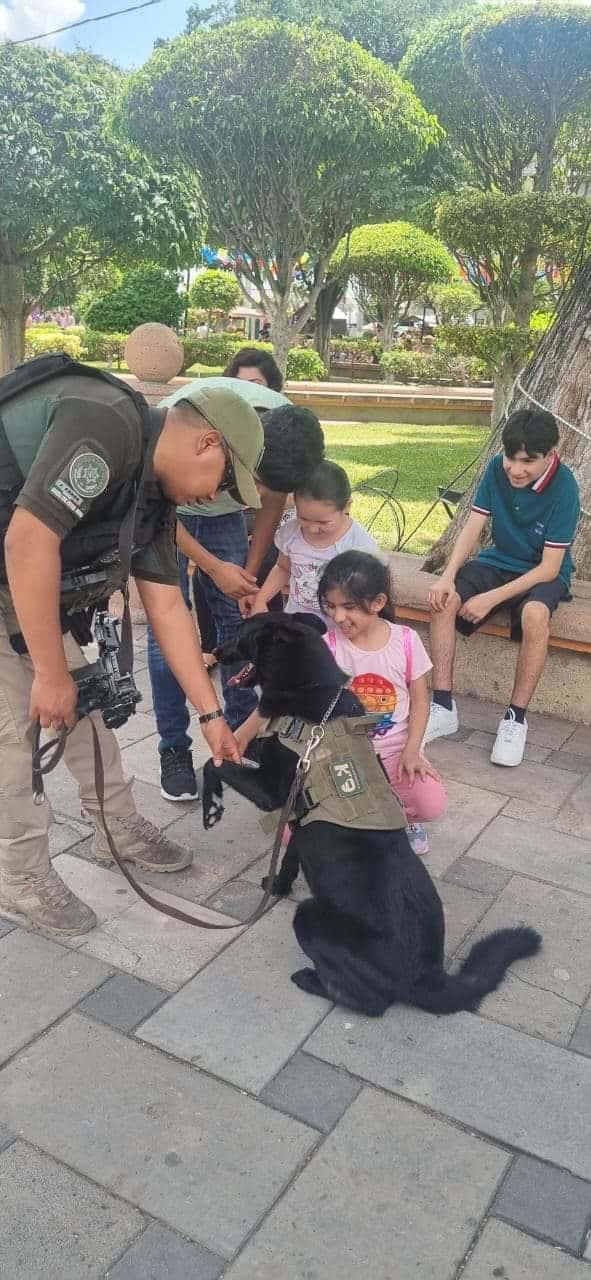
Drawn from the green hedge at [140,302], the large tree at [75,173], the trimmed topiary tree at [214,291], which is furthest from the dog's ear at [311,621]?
the trimmed topiary tree at [214,291]

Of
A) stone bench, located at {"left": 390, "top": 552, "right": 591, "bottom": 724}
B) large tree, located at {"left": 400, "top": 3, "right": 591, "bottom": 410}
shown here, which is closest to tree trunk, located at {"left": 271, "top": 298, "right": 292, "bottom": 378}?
large tree, located at {"left": 400, "top": 3, "right": 591, "bottom": 410}

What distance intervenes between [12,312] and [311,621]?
1972 centimetres

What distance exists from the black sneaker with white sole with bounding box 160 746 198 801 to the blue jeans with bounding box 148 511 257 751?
3cm

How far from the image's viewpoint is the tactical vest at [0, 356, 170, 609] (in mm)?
2166

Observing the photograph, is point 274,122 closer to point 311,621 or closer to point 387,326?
point 387,326

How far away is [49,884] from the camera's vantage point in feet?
9.00

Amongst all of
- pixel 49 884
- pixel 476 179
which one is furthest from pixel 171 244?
pixel 49 884

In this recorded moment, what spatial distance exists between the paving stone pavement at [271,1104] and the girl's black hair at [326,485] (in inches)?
48.7

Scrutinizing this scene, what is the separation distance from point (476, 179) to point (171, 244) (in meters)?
9.24

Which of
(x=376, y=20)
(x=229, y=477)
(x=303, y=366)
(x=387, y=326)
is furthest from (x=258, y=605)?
(x=376, y=20)

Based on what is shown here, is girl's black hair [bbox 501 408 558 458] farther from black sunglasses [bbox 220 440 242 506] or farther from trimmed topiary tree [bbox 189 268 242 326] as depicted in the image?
trimmed topiary tree [bbox 189 268 242 326]

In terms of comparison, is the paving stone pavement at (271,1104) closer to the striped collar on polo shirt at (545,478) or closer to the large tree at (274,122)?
the striped collar on polo shirt at (545,478)

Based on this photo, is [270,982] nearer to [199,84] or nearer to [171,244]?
[199,84]

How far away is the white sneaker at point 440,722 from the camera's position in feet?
13.0
